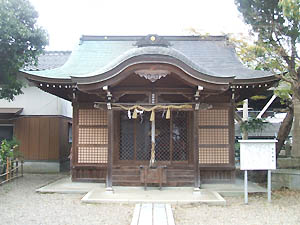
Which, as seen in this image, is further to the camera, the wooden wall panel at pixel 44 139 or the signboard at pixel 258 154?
the wooden wall panel at pixel 44 139

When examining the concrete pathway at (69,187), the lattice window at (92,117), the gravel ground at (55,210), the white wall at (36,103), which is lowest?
the gravel ground at (55,210)

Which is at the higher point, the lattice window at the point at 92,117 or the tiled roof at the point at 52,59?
the tiled roof at the point at 52,59

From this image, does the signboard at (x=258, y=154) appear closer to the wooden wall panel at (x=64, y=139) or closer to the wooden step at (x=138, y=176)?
the wooden step at (x=138, y=176)

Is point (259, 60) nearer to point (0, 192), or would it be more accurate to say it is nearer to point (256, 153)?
point (256, 153)

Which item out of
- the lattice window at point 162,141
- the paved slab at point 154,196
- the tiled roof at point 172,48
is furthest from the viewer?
the tiled roof at point 172,48

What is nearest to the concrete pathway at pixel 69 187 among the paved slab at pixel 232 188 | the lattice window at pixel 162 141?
the lattice window at pixel 162 141

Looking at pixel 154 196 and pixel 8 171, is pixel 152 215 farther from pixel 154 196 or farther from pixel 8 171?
pixel 8 171

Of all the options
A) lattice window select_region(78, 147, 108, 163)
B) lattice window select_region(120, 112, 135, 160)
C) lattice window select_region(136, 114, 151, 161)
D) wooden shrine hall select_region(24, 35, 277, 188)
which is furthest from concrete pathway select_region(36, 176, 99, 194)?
lattice window select_region(136, 114, 151, 161)

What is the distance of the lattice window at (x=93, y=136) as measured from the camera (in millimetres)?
9781

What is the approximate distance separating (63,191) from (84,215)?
7.87 ft

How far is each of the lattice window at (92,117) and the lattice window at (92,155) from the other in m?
0.75

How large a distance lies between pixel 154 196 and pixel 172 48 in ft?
13.5

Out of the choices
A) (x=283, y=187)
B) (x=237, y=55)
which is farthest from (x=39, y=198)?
(x=237, y=55)

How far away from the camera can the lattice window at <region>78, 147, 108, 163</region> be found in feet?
32.1
